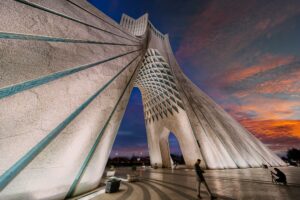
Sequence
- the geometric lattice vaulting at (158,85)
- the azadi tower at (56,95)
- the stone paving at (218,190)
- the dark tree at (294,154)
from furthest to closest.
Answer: the dark tree at (294,154) < the geometric lattice vaulting at (158,85) < the stone paving at (218,190) < the azadi tower at (56,95)

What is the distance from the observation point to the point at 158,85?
2003 centimetres

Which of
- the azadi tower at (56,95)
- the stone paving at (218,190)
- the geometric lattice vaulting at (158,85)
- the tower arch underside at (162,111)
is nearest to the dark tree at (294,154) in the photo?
the tower arch underside at (162,111)

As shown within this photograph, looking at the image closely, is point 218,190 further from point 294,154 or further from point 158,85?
point 294,154

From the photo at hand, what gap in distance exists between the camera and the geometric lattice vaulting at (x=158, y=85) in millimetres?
18078

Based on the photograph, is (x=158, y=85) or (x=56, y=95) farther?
(x=158, y=85)

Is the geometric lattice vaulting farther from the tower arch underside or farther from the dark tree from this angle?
the dark tree

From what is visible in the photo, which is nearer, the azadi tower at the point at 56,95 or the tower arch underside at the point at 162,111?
the azadi tower at the point at 56,95

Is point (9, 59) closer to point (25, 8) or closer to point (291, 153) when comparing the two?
point (25, 8)

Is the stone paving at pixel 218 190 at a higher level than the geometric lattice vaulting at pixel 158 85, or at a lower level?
lower

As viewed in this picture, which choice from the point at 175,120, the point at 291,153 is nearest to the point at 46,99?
the point at 175,120

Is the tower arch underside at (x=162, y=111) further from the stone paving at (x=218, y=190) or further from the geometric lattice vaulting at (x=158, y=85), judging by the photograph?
the stone paving at (x=218, y=190)

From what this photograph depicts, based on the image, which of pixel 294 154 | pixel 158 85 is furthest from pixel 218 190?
pixel 294 154

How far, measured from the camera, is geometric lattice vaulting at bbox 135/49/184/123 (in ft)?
59.3

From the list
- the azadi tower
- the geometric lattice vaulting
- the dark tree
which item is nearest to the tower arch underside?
the geometric lattice vaulting
